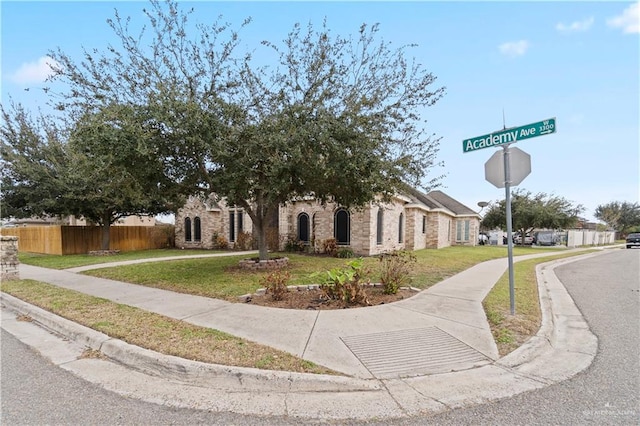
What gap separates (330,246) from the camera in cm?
1680

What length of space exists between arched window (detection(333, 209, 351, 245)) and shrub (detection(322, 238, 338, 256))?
1.36ft

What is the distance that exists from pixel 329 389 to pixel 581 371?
9.60 ft

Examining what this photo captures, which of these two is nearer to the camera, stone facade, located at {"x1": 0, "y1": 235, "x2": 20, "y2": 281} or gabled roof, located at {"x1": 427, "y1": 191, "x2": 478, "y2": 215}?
Result: stone facade, located at {"x1": 0, "y1": 235, "x2": 20, "y2": 281}

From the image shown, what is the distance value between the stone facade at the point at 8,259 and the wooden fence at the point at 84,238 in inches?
477

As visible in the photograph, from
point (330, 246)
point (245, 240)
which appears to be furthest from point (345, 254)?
point (245, 240)

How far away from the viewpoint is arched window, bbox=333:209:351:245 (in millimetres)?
17188

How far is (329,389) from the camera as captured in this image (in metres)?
3.36

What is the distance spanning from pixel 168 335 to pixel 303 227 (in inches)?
563

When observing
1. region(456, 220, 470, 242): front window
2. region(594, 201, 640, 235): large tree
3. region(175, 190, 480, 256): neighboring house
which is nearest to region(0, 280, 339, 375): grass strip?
region(175, 190, 480, 256): neighboring house

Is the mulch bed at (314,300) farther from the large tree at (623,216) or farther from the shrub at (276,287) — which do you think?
the large tree at (623,216)

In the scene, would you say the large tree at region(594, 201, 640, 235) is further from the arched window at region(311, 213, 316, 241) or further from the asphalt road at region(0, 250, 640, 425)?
the asphalt road at region(0, 250, 640, 425)

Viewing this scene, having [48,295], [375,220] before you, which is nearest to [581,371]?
[48,295]

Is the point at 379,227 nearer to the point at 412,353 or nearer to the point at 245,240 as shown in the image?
the point at 245,240

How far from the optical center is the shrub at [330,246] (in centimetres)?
1657
